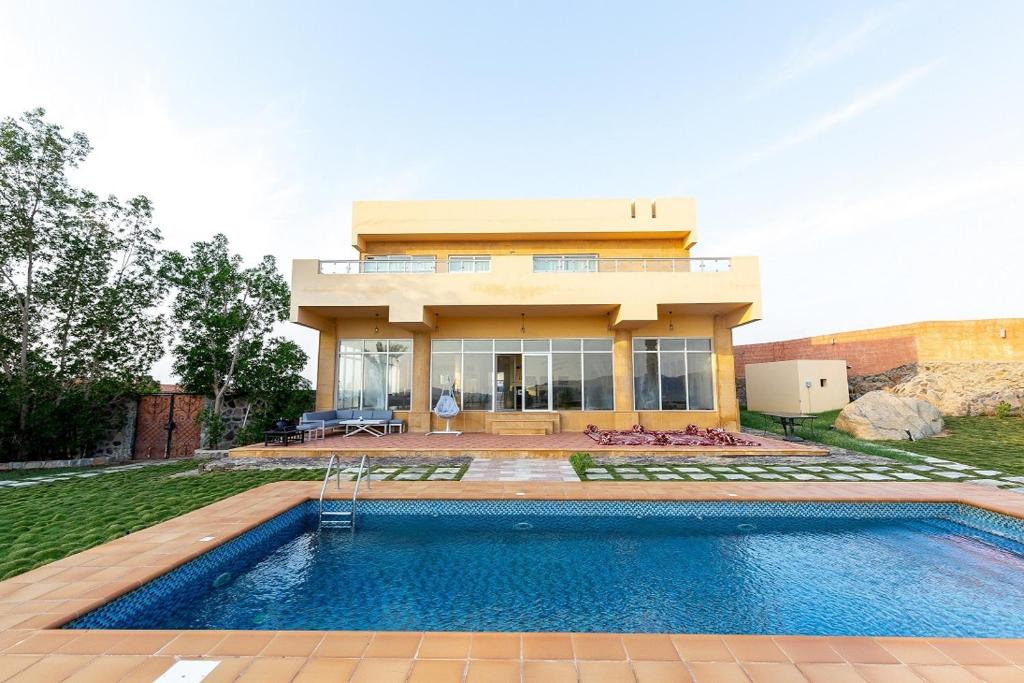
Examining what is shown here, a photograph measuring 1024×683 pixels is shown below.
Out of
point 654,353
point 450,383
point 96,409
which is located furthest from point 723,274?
point 96,409

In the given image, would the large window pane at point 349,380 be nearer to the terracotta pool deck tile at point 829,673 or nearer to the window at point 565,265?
the window at point 565,265

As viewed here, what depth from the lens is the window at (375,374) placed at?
13.4 meters

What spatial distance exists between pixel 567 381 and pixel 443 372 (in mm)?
3934

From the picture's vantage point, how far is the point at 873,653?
2451mm

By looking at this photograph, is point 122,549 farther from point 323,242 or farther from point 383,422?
point 323,242

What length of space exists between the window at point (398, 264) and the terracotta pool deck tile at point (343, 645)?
10589mm

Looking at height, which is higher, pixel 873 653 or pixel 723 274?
pixel 723 274

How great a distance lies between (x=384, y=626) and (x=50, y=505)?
618 cm

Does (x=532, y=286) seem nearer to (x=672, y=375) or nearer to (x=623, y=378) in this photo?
(x=623, y=378)

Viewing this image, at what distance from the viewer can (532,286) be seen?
39.7 ft

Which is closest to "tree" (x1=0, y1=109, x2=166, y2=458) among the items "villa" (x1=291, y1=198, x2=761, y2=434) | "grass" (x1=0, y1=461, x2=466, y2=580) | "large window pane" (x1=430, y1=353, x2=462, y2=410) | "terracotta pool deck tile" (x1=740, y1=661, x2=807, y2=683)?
"grass" (x1=0, y1=461, x2=466, y2=580)

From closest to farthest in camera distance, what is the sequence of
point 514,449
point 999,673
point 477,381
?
point 999,673
point 514,449
point 477,381

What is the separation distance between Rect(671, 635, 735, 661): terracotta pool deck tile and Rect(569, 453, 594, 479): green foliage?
16.2 feet

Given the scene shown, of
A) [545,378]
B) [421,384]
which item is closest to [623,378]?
[545,378]
